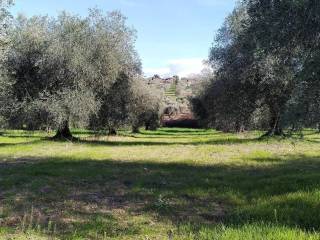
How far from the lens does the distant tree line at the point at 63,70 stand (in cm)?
3934

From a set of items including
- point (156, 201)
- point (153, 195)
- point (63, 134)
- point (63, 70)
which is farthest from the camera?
point (63, 134)

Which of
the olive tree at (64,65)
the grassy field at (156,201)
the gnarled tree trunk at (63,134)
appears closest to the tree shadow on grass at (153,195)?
the grassy field at (156,201)

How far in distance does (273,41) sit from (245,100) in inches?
1027

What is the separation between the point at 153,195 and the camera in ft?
47.6

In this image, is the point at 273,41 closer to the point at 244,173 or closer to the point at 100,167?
the point at 244,173

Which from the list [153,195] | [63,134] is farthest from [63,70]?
[153,195]

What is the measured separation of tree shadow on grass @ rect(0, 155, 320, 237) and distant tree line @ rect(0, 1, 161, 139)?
17.1 m

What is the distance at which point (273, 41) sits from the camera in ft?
55.6

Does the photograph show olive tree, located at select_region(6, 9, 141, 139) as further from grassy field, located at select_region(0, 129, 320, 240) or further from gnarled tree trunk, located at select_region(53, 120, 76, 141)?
grassy field, located at select_region(0, 129, 320, 240)

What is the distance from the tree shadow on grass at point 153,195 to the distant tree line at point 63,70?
56.1ft

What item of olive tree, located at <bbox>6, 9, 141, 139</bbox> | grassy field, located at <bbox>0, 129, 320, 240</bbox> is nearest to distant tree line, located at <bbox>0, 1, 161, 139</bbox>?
olive tree, located at <bbox>6, 9, 141, 139</bbox>

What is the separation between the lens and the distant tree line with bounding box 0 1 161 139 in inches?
1549

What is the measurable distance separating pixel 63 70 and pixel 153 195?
27.4 meters

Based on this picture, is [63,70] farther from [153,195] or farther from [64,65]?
[153,195]
